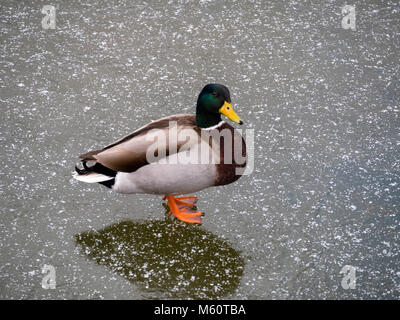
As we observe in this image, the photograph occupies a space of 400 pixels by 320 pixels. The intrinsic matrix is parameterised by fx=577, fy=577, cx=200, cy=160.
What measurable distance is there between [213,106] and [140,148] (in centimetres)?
48

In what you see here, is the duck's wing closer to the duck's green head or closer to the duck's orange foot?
the duck's green head

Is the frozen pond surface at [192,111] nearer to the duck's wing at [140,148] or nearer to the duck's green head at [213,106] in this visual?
the duck's wing at [140,148]

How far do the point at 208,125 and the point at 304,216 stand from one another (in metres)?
0.79

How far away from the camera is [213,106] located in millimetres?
3275

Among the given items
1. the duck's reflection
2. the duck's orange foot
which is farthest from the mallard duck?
the duck's reflection

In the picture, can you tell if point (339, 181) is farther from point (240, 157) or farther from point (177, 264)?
point (177, 264)

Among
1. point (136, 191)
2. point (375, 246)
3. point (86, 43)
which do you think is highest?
point (86, 43)

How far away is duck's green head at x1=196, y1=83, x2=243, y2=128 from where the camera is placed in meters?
3.25

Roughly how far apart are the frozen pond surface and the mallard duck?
0.28m

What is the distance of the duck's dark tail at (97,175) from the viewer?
3.27 meters

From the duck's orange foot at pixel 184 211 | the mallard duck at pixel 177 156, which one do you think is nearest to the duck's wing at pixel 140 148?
the mallard duck at pixel 177 156
